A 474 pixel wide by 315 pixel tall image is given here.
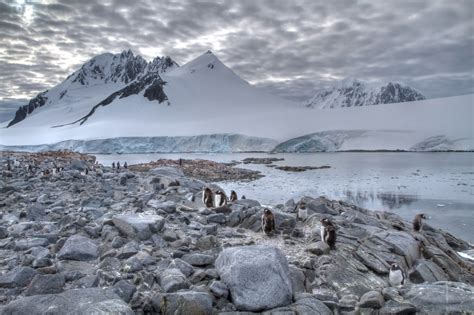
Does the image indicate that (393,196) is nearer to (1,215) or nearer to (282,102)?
(1,215)

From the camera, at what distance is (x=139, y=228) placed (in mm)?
5156

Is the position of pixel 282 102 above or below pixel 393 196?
above

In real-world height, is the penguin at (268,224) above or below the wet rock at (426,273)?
above

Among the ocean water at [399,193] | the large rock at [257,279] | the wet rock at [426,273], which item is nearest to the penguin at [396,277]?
the wet rock at [426,273]

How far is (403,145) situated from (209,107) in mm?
52432

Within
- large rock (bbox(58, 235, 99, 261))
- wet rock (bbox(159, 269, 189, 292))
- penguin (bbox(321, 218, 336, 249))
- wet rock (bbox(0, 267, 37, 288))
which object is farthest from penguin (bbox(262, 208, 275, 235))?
wet rock (bbox(0, 267, 37, 288))

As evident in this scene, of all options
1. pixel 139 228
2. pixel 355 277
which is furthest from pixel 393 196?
pixel 139 228

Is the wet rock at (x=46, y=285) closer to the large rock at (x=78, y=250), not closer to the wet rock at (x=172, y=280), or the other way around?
the large rock at (x=78, y=250)

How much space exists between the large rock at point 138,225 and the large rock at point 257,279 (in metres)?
1.60

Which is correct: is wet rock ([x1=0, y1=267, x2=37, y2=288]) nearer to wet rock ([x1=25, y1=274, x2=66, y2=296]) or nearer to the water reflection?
wet rock ([x1=25, y1=274, x2=66, y2=296])

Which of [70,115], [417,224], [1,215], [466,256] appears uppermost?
[70,115]

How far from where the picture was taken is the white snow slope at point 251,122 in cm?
5294

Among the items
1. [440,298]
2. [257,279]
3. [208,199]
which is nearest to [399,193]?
[208,199]

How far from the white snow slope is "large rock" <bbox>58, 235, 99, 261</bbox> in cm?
4960
